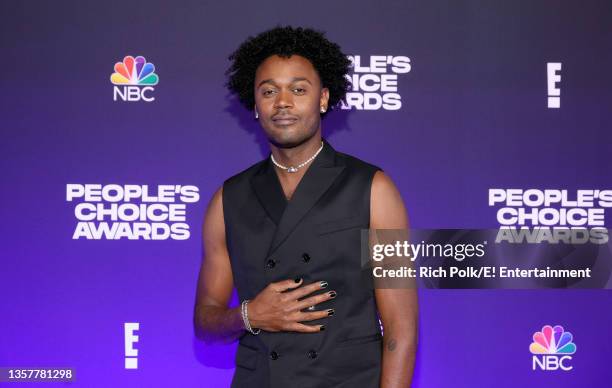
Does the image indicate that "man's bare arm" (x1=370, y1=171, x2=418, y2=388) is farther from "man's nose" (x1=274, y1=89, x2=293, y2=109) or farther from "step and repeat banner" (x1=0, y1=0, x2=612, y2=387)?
"step and repeat banner" (x1=0, y1=0, x2=612, y2=387)

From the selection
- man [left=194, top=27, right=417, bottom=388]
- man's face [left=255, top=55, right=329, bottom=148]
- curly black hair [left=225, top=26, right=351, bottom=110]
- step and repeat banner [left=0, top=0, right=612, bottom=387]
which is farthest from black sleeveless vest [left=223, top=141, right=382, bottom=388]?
step and repeat banner [left=0, top=0, right=612, bottom=387]

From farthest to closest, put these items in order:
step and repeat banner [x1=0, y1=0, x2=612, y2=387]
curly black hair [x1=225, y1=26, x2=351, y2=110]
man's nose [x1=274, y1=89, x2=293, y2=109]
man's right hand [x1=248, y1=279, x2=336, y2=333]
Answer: step and repeat banner [x1=0, y1=0, x2=612, y2=387] → curly black hair [x1=225, y1=26, x2=351, y2=110] → man's nose [x1=274, y1=89, x2=293, y2=109] → man's right hand [x1=248, y1=279, x2=336, y2=333]

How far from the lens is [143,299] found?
3195 millimetres

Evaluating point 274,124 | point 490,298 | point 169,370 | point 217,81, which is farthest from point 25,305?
point 490,298

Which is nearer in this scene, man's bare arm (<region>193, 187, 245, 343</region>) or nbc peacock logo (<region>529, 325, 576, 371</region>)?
man's bare arm (<region>193, 187, 245, 343</region>)

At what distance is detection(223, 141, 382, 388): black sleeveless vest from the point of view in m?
1.84

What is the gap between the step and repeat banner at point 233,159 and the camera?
10.5 ft

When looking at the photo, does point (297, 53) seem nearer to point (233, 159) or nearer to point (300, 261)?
point (300, 261)

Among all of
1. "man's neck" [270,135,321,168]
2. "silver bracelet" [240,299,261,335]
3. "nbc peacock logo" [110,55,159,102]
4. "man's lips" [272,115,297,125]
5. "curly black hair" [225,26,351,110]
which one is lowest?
"silver bracelet" [240,299,261,335]

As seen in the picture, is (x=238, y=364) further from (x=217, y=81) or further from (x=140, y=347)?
(x=217, y=81)

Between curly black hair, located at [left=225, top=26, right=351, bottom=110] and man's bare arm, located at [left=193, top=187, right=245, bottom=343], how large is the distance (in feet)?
1.49

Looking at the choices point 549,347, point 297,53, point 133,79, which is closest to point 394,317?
point 297,53

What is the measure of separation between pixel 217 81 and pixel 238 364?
1652 millimetres

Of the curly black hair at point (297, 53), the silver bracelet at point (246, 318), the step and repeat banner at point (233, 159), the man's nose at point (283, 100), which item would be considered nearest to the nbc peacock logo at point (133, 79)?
the step and repeat banner at point (233, 159)
